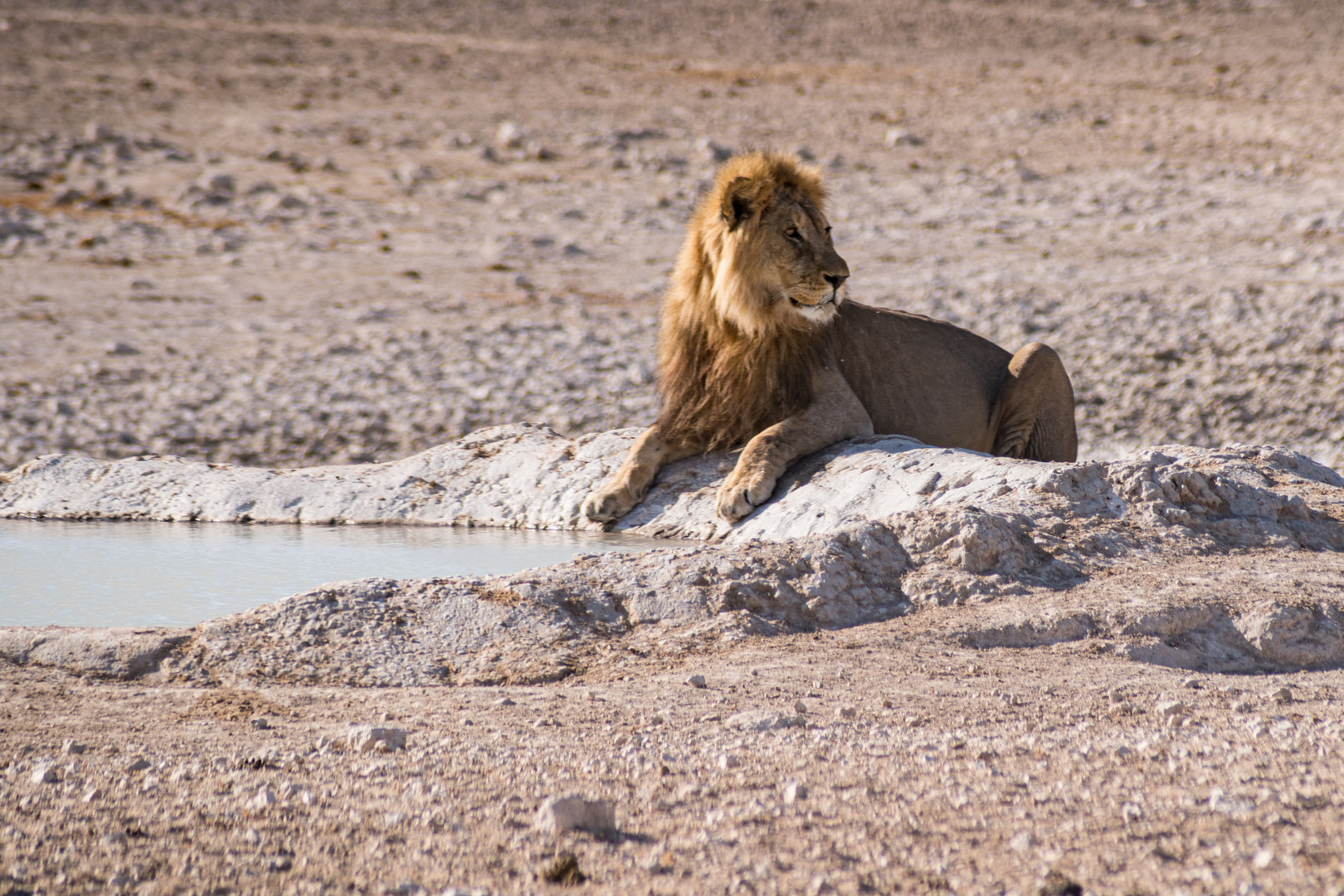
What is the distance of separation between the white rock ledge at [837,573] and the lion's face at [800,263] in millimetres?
761

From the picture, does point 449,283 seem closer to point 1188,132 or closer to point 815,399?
point 815,399

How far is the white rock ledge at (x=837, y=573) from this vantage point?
431cm

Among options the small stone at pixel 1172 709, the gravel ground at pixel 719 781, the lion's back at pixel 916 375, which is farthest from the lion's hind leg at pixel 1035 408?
the small stone at pixel 1172 709

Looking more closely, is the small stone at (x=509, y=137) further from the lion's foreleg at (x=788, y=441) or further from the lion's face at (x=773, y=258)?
the lion's foreleg at (x=788, y=441)

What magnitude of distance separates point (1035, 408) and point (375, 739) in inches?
215

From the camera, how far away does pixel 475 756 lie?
325 cm

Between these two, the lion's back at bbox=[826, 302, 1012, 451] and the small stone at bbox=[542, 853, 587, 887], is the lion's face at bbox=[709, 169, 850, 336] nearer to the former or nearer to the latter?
the lion's back at bbox=[826, 302, 1012, 451]

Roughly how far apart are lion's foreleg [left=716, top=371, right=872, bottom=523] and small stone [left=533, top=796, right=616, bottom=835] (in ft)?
13.1

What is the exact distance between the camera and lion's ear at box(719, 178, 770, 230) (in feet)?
23.2

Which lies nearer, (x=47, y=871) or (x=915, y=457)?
(x=47, y=871)

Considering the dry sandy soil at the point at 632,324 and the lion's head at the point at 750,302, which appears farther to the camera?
the lion's head at the point at 750,302

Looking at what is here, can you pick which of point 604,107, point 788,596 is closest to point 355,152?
point 604,107

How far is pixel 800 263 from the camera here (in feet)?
23.0

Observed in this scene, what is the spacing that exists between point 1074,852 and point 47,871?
1852 millimetres
